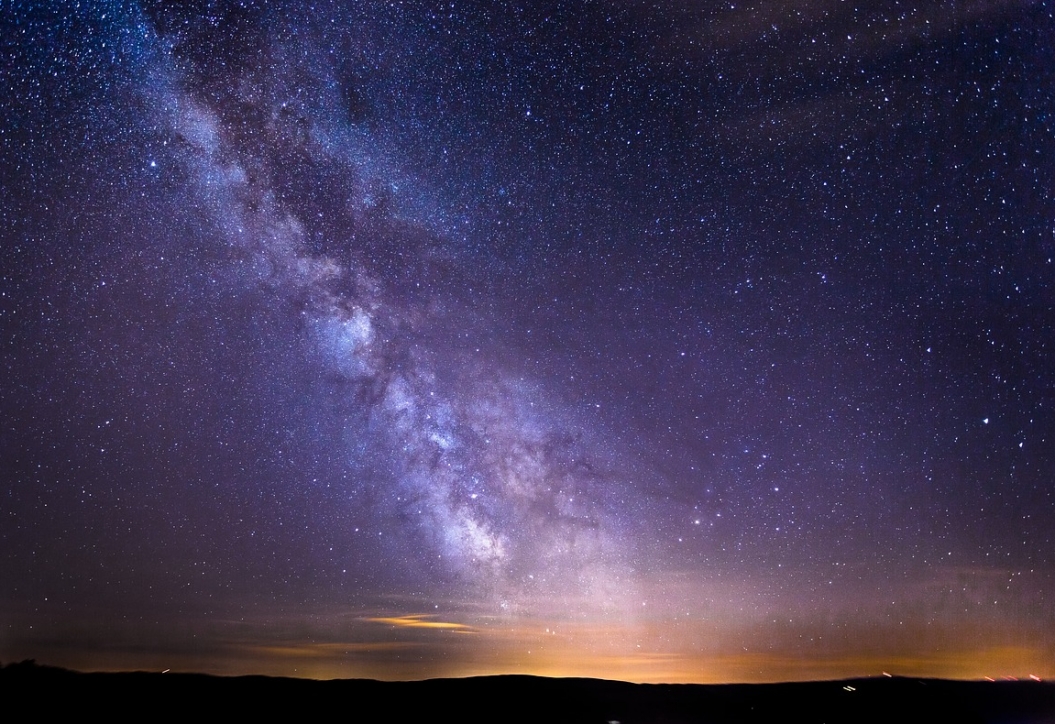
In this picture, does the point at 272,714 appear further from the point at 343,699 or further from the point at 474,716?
the point at 474,716

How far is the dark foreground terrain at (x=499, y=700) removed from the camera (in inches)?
1220

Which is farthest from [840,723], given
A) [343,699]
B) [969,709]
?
[343,699]

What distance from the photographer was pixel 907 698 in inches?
1809

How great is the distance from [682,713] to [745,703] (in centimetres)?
562

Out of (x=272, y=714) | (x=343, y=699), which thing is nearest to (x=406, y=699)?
(x=343, y=699)

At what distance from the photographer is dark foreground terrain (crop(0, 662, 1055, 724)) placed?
30984mm

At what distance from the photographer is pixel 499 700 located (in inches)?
1642

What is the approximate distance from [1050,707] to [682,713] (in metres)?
30.1

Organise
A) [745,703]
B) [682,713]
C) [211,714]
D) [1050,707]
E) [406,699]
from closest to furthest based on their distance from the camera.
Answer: [211,714] → [406,699] → [682,713] → [745,703] → [1050,707]

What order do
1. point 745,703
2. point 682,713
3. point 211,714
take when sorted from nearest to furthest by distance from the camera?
point 211,714
point 682,713
point 745,703

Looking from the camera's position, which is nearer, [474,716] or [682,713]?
[474,716]

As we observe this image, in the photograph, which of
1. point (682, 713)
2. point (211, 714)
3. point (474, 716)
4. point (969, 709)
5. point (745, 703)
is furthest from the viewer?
point (969, 709)

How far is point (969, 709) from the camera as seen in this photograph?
166 feet

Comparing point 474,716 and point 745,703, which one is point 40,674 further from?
point 745,703
